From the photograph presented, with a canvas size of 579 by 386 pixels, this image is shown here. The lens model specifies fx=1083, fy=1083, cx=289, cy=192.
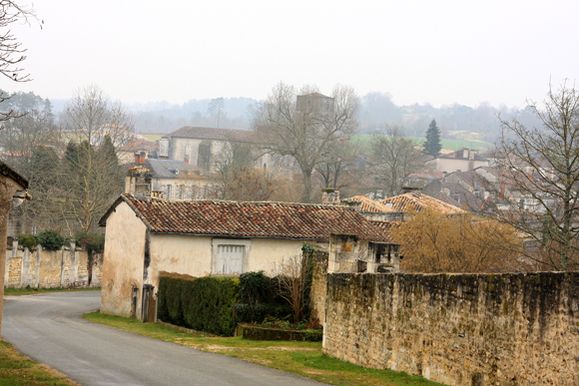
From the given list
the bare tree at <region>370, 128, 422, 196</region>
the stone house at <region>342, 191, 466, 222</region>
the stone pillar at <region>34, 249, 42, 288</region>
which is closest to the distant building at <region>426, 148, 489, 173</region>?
the bare tree at <region>370, 128, 422, 196</region>

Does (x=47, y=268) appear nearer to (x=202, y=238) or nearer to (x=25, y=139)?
(x=202, y=238)

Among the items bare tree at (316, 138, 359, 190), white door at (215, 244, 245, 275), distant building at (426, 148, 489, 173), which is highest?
distant building at (426, 148, 489, 173)

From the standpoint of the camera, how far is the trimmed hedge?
35875 millimetres

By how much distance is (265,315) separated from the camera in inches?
1401

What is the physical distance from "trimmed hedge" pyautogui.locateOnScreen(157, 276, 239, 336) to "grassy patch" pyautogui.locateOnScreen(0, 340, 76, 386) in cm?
1203

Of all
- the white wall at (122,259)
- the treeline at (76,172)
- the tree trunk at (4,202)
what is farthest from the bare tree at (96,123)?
the tree trunk at (4,202)

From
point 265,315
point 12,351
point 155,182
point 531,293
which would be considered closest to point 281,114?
point 155,182

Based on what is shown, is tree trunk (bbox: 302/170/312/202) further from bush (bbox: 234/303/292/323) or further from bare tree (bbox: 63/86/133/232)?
bush (bbox: 234/303/292/323)

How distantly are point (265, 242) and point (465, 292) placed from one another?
24882mm

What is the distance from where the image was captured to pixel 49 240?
5847cm

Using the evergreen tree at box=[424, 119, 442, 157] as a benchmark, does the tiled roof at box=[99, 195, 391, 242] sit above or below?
below

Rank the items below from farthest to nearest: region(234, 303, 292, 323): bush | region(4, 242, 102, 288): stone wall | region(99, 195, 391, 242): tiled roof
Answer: region(4, 242, 102, 288): stone wall, region(99, 195, 391, 242): tiled roof, region(234, 303, 292, 323): bush

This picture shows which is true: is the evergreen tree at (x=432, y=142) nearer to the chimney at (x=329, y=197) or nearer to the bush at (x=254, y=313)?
the chimney at (x=329, y=197)

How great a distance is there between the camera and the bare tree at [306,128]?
3580 inches
